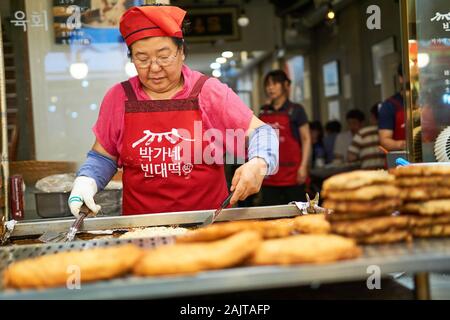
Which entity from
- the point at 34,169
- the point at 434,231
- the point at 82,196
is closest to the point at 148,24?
the point at 82,196

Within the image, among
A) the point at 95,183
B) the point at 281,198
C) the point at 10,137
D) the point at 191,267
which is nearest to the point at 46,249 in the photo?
the point at 191,267

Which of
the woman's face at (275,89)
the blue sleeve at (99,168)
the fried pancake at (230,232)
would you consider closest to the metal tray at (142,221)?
the blue sleeve at (99,168)

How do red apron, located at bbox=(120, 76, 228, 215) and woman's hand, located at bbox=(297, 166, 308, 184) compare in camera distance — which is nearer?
red apron, located at bbox=(120, 76, 228, 215)

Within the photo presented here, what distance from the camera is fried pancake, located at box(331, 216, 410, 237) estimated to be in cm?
143

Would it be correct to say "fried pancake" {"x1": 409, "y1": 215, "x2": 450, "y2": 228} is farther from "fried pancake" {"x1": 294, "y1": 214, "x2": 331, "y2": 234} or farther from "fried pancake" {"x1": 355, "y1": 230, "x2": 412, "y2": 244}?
"fried pancake" {"x1": 294, "y1": 214, "x2": 331, "y2": 234}

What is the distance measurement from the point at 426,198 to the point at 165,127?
142 centimetres

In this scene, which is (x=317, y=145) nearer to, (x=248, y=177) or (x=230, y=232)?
(x=248, y=177)

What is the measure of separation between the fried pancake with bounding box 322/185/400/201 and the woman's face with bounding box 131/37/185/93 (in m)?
1.28

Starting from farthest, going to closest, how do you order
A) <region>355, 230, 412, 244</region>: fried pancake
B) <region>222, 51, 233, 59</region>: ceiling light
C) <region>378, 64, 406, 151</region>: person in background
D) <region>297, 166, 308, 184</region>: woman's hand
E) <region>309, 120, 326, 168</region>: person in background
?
<region>222, 51, 233, 59</region>: ceiling light, <region>309, 120, 326, 168</region>: person in background, <region>297, 166, 308, 184</region>: woman's hand, <region>378, 64, 406, 151</region>: person in background, <region>355, 230, 412, 244</region>: fried pancake

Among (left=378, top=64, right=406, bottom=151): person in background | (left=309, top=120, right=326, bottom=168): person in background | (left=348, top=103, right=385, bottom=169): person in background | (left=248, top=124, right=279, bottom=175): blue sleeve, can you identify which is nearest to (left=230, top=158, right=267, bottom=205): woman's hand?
(left=248, top=124, right=279, bottom=175): blue sleeve

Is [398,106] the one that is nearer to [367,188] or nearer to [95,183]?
[95,183]

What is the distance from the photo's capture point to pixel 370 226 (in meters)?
1.43

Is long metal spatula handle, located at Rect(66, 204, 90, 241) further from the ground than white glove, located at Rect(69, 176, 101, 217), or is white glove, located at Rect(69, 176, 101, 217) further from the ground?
white glove, located at Rect(69, 176, 101, 217)

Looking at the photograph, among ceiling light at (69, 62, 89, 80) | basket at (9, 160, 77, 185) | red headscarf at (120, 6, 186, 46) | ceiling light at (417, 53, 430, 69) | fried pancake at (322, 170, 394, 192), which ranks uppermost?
ceiling light at (69, 62, 89, 80)
